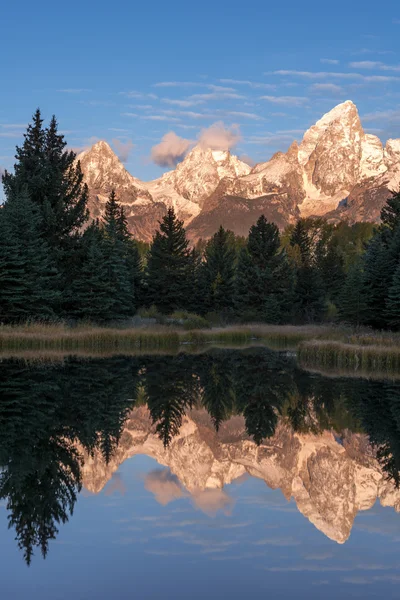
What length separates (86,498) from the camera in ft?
33.8

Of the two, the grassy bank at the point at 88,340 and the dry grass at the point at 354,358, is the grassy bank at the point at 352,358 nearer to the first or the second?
the dry grass at the point at 354,358

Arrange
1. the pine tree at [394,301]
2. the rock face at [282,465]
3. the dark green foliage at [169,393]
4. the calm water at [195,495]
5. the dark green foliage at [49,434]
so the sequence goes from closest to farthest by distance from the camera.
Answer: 1. the calm water at [195,495]
2. the dark green foliage at [49,434]
3. the rock face at [282,465]
4. the dark green foliage at [169,393]
5. the pine tree at [394,301]

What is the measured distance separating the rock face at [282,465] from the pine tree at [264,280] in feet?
196

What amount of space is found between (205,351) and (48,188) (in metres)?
17.6

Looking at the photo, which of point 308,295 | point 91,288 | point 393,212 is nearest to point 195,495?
point 91,288

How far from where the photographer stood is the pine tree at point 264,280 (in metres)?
76.8

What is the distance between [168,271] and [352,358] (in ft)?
157

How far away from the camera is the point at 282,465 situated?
1312 cm

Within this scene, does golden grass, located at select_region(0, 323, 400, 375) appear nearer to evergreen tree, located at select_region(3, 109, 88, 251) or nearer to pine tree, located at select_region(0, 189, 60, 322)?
pine tree, located at select_region(0, 189, 60, 322)

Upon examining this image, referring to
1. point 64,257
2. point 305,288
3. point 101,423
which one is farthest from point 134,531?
point 305,288

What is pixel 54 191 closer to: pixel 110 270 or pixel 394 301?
pixel 110 270

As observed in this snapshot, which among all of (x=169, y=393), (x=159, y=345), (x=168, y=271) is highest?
(x=168, y=271)

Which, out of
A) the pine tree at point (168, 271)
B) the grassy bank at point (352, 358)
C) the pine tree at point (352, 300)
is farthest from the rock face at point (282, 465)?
the pine tree at point (168, 271)

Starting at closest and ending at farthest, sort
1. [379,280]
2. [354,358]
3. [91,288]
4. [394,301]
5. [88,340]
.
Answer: [354,358] → [88,340] → [394,301] → [379,280] → [91,288]
